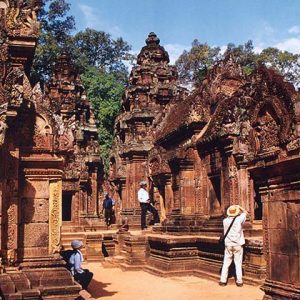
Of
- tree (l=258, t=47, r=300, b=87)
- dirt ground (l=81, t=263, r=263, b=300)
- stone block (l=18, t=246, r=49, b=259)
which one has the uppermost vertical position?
tree (l=258, t=47, r=300, b=87)

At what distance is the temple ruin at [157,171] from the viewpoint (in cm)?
609

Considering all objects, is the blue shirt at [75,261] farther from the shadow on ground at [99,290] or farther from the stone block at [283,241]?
the stone block at [283,241]

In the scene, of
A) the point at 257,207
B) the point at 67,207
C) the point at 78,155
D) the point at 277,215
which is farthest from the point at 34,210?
the point at 78,155

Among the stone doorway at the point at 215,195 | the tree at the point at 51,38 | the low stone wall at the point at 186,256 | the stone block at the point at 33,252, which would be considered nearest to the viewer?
the stone block at the point at 33,252

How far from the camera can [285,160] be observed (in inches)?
223

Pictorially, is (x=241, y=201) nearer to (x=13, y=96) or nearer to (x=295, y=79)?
(x=13, y=96)

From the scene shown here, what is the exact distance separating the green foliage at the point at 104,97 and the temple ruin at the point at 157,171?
1130cm

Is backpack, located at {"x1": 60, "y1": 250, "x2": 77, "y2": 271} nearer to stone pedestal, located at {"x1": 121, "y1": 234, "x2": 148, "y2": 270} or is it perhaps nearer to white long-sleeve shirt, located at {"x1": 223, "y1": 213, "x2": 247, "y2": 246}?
white long-sleeve shirt, located at {"x1": 223, "y1": 213, "x2": 247, "y2": 246}

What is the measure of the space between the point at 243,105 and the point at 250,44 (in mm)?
38773

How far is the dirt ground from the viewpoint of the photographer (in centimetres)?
922

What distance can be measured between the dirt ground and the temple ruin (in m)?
0.50

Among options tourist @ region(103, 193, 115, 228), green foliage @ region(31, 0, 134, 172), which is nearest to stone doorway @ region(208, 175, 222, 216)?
tourist @ region(103, 193, 115, 228)

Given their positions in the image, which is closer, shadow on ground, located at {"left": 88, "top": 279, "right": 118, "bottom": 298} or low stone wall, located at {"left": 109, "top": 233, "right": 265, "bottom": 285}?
shadow on ground, located at {"left": 88, "top": 279, "right": 118, "bottom": 298}

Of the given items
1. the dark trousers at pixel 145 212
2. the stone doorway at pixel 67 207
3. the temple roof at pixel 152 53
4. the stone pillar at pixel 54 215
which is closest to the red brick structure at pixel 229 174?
the dark trousers at pixel 145 212
